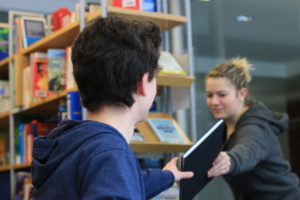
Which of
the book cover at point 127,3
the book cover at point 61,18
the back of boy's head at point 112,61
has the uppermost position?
the back of boy's head at point 112,61

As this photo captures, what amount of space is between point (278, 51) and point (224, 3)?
669 millimetres

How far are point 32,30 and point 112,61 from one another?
3.32 metres

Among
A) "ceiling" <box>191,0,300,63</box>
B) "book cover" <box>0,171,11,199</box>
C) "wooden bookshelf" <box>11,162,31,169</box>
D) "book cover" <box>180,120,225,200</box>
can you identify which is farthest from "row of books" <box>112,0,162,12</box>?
"book cover" <box>0,171,11,199</box>

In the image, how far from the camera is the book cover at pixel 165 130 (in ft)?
10.9

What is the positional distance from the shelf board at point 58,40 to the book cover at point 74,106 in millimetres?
436

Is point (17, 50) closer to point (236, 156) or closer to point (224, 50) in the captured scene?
point (224, 50)

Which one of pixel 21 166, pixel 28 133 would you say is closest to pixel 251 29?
pixel 28 133

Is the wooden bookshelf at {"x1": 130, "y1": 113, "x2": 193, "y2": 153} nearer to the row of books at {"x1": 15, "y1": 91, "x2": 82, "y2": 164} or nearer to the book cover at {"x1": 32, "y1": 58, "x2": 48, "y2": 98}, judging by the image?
the book cover at {"x1": 32, "y1": 58, "x2": 48, "y2": 98}

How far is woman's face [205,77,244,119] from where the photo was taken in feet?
10.3

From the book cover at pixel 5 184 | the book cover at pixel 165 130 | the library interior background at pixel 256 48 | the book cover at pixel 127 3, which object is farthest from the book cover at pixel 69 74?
the book cover at pixel 5 184

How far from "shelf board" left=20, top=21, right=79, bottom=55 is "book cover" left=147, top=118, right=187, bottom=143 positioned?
2.52ft

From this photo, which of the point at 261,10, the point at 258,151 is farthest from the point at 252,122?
the point at 261,10

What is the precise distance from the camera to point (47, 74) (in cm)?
400

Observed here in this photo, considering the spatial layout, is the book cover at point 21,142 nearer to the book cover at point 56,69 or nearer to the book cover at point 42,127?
the book cover at point 42,127
